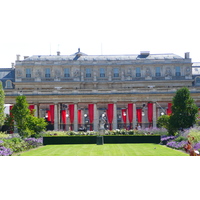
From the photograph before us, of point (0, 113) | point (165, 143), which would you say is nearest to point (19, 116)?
point (0, 113)

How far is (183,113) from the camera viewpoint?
48219 millimetres

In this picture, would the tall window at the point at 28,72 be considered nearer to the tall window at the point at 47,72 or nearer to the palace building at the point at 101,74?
the palace building at the point at 101,74

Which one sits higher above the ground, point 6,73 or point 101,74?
point 6,73

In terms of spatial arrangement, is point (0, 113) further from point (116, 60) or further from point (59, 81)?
point (116, 60)

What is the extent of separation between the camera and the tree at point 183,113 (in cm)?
4808

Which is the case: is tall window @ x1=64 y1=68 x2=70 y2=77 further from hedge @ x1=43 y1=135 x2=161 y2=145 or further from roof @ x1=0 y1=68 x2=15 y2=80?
hedge @ x1=43 y1=135 x2=161 y2=145

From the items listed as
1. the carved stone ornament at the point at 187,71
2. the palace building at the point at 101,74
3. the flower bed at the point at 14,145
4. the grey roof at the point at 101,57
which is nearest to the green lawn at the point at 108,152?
A: the flower bed at the point at 14,145

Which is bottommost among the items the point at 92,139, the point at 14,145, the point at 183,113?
the point at 92,139

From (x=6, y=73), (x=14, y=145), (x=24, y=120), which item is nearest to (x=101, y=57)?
(x=6, y=73)

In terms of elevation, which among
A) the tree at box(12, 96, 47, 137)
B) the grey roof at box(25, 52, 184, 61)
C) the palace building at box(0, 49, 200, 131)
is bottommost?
the tree at box(12, 96, 47, 137)

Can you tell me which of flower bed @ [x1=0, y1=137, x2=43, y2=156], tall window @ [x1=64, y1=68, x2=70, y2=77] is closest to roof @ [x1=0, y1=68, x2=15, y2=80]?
tall window @ [x1=64, y1=68, x2=70, y2=77]

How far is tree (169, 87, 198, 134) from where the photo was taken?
158 feet

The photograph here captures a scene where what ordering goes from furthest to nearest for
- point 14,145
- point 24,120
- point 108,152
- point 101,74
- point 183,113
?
point 101,74
point 24,120
point 183,113
point 14,145
point 108,152

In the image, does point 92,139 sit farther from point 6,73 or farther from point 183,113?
point 6,73
